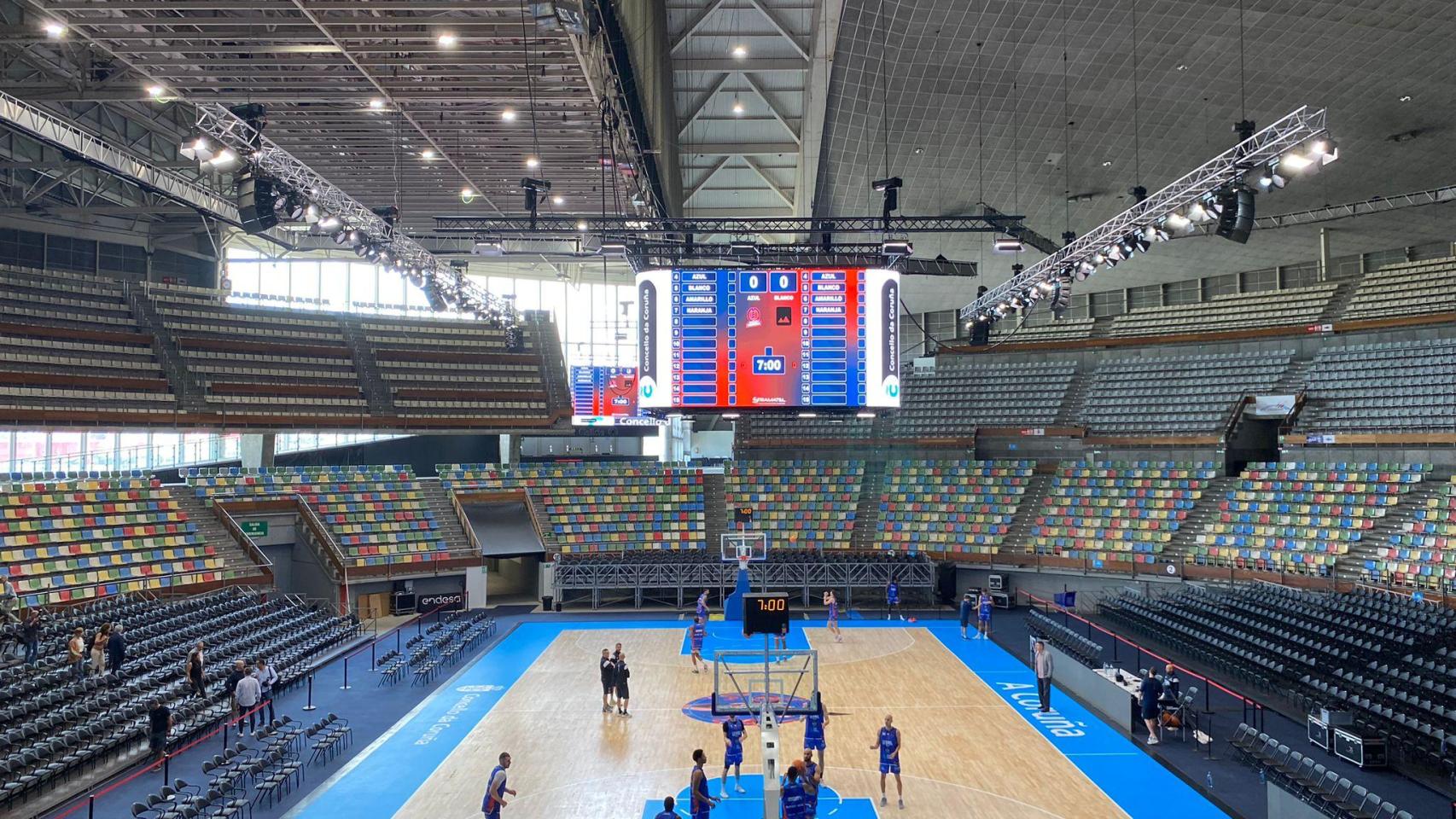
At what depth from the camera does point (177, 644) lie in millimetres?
19812

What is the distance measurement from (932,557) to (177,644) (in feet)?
71.1

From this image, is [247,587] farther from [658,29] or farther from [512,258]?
[512,258]

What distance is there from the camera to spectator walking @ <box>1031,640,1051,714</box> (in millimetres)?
18062

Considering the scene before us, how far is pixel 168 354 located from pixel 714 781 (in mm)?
26993

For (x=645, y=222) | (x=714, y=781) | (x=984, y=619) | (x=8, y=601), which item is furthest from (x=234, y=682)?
(x=984, y=619)

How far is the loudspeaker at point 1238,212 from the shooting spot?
52.3 feet

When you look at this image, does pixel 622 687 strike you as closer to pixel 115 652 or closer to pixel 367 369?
pixel 115 652

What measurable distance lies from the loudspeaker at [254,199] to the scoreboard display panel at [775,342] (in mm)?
7565

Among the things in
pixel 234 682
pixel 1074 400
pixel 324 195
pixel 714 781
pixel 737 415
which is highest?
pixel 324 195

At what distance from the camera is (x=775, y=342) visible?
20734 mm

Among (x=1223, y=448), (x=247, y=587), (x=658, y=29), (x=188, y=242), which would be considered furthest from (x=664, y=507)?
(x=188, y=242)

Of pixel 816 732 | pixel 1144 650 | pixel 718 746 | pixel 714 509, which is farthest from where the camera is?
pixel 714 509

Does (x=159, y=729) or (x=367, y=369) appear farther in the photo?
(x=367, y=369)

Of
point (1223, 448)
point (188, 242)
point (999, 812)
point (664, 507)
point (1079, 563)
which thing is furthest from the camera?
point (188, 242)
